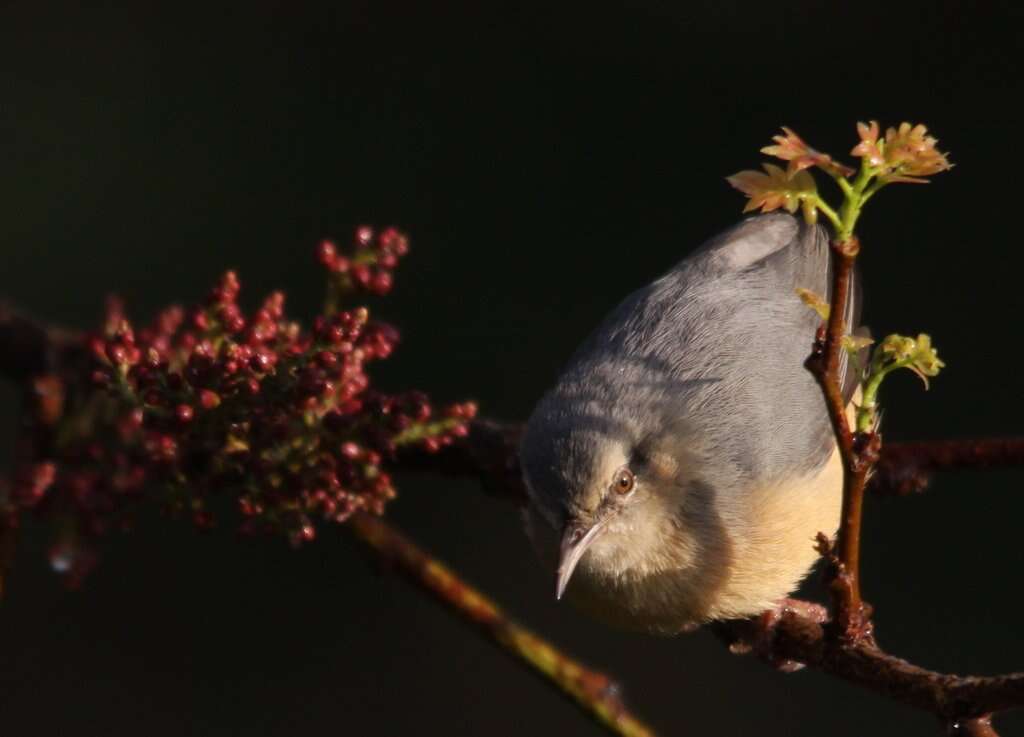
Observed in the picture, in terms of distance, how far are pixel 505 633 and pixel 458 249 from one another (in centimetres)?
259

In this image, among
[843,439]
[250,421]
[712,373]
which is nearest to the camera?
[843,439]

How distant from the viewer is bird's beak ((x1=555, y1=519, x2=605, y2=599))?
2271 millimetres

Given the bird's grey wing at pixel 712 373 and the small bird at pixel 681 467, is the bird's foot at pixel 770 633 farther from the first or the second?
the bird's grey wing at pixel 712 373

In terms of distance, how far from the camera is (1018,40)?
181 inches

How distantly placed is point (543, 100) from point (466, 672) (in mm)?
1901

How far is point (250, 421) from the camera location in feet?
6.73

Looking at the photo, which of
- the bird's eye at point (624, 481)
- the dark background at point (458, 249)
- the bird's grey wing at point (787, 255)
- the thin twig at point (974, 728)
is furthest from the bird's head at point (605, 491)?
the dark background at point (458, 249)

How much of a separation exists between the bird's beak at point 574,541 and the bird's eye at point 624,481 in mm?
59

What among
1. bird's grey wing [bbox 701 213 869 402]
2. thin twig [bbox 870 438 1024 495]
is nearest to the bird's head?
thin twig [bbox 870 438 1024 495]

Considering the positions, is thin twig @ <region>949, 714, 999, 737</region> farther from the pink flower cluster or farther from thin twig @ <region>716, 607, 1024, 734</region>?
the pink flower cluster

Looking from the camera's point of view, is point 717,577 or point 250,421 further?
point 717,577

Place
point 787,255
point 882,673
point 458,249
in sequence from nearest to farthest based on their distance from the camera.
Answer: point 882,673 → point 787,255 → point 458,249

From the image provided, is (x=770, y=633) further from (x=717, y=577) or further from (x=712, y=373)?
(x=712, y=373)

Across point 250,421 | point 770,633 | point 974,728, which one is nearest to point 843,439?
point 974,728
